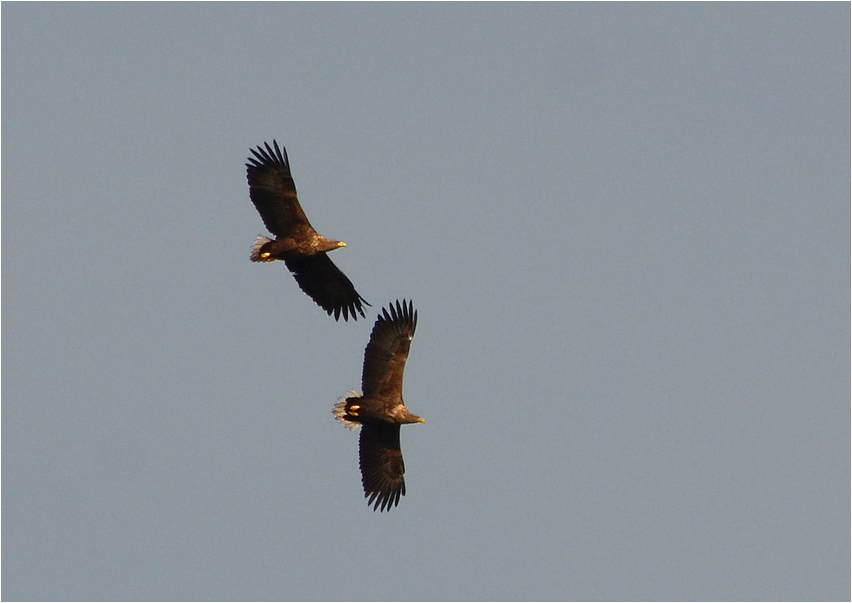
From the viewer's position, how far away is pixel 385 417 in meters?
28.7

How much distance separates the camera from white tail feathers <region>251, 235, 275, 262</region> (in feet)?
95.5

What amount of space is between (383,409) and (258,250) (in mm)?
3050

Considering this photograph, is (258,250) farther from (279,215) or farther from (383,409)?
(383,409)

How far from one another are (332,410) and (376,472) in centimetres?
115

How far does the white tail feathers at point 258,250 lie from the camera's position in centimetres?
2911

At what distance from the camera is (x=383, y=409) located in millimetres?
28672

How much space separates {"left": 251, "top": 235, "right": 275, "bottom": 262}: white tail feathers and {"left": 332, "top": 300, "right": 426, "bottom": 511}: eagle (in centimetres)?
192

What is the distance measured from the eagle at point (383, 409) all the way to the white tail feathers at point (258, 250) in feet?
6.31

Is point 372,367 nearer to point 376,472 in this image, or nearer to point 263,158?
point 376,472

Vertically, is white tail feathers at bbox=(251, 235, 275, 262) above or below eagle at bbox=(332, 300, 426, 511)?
above

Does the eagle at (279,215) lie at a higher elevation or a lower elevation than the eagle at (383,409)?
higher

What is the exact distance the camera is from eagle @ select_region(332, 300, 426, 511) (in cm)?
2872

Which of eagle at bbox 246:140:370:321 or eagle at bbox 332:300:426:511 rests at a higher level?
eagle at bbox 246:140:370:321

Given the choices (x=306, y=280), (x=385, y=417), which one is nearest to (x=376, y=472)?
(x=385, y=417)
